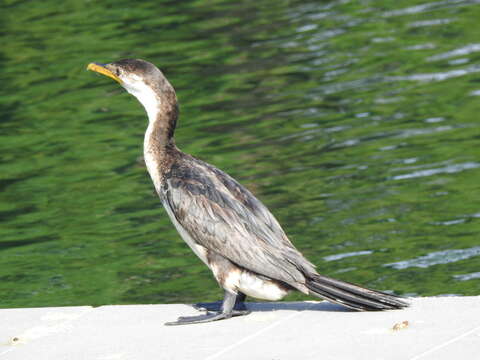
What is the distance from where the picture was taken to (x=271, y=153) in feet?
40.4

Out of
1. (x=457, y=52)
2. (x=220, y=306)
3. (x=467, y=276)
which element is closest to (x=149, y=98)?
(x=220, y=306)

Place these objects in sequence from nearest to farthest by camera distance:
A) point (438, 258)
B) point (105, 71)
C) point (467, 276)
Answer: point (105, 71), point (467, 276), point (438, 258)

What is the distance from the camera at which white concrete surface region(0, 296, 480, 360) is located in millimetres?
5648

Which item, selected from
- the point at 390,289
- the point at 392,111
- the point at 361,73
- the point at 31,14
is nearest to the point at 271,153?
the point at 392,111

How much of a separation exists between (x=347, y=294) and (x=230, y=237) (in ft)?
2.29

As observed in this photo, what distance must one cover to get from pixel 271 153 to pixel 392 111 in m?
1.68

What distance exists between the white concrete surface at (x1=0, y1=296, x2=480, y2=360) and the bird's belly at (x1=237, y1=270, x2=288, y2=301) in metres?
0.13

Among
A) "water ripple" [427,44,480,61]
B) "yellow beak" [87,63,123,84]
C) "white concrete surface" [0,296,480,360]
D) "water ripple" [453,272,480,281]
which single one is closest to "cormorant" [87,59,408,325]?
"white concrete surface" [0,296,480,360]

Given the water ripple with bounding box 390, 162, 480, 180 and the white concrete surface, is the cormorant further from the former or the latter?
the water ripple with bounding box 390, 162, 480, 180

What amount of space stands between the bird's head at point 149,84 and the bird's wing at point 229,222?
1.38 ft

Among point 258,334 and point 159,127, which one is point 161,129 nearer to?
point 159,127

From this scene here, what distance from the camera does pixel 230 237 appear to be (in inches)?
249

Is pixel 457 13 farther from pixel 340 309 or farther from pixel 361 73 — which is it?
pixel 340 309

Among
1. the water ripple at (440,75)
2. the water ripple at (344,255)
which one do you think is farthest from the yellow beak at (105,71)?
the water ripple at (440,75)
